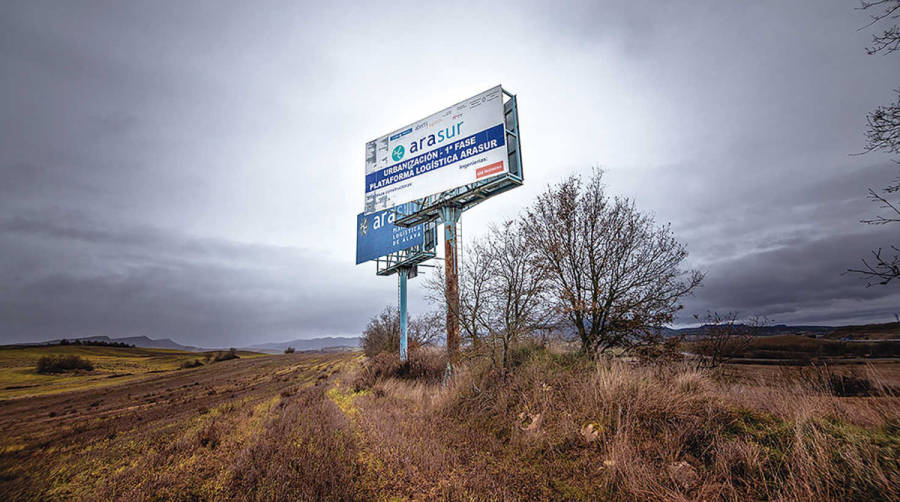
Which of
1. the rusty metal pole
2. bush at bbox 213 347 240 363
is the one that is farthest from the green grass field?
the rusty metal pole

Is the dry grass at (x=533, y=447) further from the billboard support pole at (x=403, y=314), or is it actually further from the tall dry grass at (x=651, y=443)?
the billboard support pole at (x=403, y=314)

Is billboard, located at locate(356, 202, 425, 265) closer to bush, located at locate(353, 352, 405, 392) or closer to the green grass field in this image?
bush, located at locate(353, 352, 405, 392)

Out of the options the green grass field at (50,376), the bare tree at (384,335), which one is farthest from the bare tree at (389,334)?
the green grass field at (50,376)

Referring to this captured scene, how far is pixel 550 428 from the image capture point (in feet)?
18.5

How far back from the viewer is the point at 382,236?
19906mm

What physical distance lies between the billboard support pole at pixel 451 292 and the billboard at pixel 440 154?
2098mm

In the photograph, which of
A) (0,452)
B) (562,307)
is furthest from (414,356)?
(0,452)

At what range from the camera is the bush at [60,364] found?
23.6 metres

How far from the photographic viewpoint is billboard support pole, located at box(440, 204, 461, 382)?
424 inches

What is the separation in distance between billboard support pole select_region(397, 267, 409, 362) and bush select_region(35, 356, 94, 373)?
29243 millimetres

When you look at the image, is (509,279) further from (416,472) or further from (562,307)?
(416,472)

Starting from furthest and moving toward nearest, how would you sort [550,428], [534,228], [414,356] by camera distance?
1. [414,356]
2. [534,228]
3. [550,428]

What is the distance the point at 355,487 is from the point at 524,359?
5845 millimetres

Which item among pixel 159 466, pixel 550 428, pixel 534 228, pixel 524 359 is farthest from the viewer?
pixel 534 228
